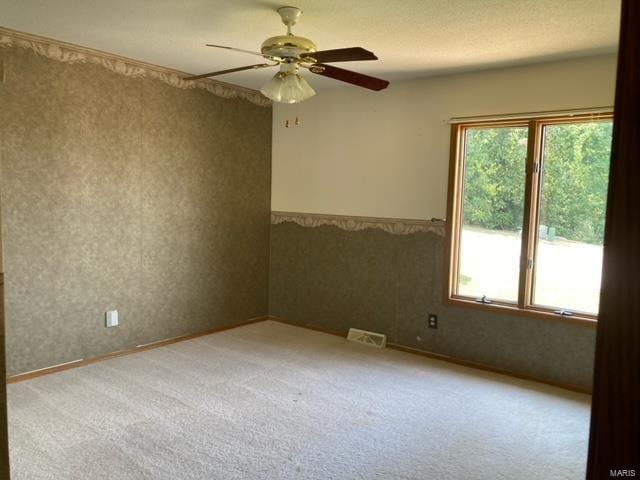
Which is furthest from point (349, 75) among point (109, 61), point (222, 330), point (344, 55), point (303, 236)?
point (222, 330)

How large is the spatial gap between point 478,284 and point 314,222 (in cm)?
170

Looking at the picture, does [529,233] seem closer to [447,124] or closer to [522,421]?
[447,124]

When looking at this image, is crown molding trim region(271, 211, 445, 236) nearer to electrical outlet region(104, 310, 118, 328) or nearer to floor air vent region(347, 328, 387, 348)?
floor air vent region(347, 328, 387, 348)

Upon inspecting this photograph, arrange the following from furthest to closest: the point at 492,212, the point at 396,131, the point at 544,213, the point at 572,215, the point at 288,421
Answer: the point at 396,131, the point at 492,212, the point at 544,213, the point at 572,215, the point at 288,421

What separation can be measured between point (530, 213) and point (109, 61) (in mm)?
3408

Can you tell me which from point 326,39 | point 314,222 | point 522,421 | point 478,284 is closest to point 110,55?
point 326,39

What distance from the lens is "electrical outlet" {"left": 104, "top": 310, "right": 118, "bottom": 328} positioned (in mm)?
3813

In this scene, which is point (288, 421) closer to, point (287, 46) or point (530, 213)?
point (287, 46)

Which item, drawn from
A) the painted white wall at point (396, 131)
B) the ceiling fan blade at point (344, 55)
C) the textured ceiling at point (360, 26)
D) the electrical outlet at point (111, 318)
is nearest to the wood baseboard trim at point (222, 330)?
the electrical outlet at point (111, 318)

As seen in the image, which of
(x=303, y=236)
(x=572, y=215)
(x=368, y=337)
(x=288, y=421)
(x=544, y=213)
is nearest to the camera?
(x=288, y=421)

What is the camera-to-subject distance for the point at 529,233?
363cm

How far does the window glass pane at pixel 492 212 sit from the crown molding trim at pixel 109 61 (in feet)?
7.50

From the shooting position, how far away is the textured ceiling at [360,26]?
8.36ft

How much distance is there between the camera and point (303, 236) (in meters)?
4.89
